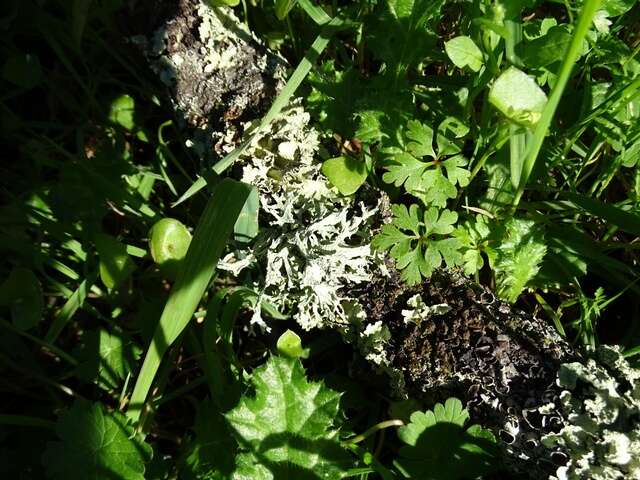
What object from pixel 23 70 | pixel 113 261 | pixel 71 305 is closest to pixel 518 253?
pixel 113 261

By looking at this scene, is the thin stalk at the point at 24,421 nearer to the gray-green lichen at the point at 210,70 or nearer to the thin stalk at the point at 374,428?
the thin stalk at the point at 374,428

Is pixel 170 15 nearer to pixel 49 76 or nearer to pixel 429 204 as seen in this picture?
pixel 49 76

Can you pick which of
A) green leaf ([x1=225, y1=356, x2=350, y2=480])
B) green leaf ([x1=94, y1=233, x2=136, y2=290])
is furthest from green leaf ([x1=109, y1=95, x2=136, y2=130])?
green leaf ([x1=225, y1=356, x2=350, y2=480])

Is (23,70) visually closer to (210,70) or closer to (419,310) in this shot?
(210,70)

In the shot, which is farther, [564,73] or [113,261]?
[113,261]

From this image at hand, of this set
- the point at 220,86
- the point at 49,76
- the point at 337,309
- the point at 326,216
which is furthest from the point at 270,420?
the point at 49,76

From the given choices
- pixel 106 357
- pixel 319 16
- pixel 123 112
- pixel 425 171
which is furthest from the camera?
pixel 123 112

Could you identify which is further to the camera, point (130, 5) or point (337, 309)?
point (130, 5)

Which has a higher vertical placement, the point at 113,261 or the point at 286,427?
the point at 113,261
